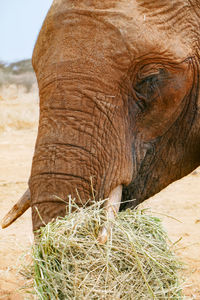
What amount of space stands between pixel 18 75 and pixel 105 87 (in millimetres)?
21295

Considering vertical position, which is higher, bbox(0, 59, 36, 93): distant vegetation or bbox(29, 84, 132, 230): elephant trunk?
bbox(0, 59, 36, 93): distant vegetation

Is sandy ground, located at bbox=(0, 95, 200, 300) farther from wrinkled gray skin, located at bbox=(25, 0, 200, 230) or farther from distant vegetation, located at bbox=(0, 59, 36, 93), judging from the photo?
distant vegetation, located at bbox=(0, 59, 36, 93)

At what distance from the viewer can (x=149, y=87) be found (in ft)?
7.55

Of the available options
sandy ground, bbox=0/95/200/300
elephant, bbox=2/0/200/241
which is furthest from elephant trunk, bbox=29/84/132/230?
sandy ground, bbox=0/95/200/300

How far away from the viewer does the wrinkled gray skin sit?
2135mm

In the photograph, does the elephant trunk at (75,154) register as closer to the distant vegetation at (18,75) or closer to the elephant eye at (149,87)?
the elephant eye at (149,87)

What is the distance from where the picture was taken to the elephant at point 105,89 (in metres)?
2.13

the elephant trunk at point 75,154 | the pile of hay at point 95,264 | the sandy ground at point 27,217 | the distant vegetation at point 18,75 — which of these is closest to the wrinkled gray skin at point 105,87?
the elephant trunk at point 75,154

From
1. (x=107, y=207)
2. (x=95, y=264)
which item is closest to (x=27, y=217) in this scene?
(x=107, y=207)

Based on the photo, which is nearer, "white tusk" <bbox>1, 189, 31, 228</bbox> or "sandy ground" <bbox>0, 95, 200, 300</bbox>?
"white tusk" <bbox>1, 189, 31, 228</bbox>

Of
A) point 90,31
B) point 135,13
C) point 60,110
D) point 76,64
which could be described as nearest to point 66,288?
point 60,110

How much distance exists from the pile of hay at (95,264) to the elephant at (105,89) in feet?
0.44

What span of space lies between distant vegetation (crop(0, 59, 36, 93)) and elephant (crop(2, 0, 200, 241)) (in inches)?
721

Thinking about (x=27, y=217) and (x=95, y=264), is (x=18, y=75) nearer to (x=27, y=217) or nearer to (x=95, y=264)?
(x=27, y=217)
